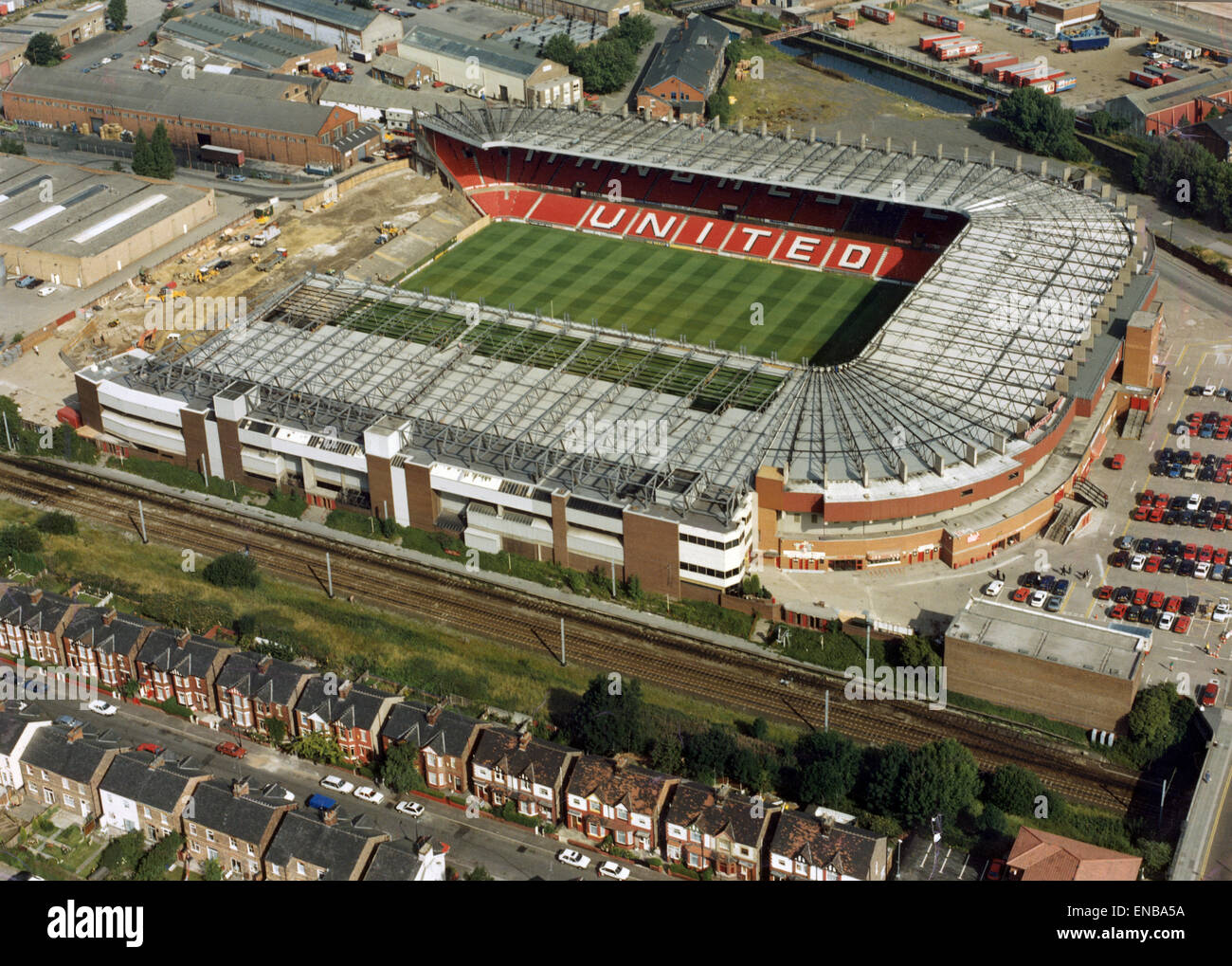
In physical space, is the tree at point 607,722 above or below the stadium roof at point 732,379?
below

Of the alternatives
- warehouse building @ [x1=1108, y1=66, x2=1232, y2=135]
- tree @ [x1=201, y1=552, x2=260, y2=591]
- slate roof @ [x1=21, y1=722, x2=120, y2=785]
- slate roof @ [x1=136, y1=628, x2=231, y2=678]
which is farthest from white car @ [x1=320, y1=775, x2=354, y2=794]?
warehouse building @ [x1=1108, y1=66, x2=1232, y2=135]

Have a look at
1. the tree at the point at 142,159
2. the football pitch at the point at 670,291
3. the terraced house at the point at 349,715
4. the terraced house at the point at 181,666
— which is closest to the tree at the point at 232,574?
the terraced house at the point at 181,666

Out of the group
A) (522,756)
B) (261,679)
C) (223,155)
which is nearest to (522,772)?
(522,756)

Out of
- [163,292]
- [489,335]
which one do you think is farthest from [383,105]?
[489,335]

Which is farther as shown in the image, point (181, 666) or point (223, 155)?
point (223, 155)

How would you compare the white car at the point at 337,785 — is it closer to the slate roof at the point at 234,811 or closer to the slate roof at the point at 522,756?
the slate roof at the point at 234,811

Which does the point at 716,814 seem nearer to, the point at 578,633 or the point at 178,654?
the point at 578,633

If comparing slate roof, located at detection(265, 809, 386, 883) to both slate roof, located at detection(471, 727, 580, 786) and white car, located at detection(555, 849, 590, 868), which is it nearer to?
slate roof, located at detection(471, 727, 580, 786)
